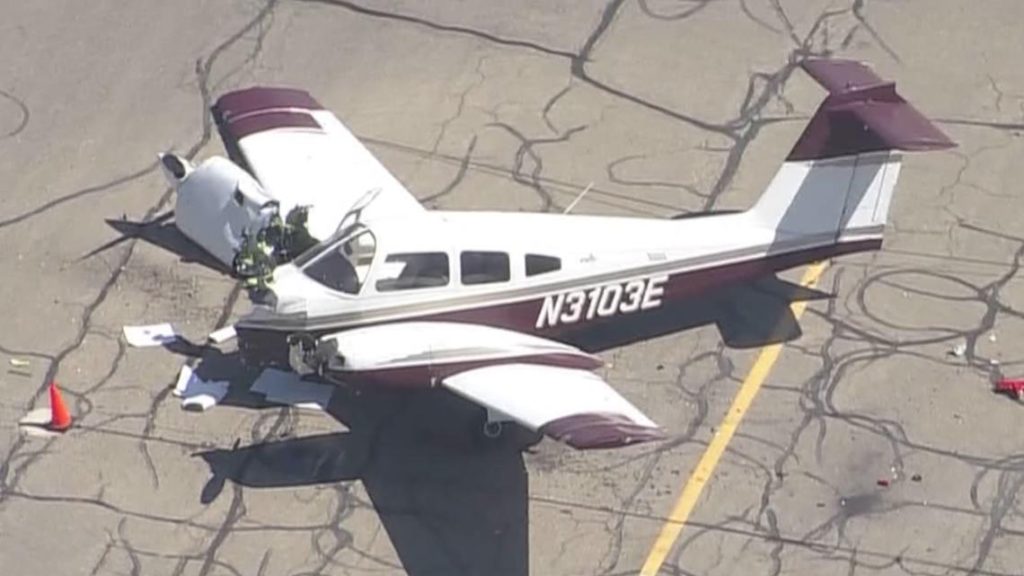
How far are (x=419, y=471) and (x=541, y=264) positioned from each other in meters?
2.04

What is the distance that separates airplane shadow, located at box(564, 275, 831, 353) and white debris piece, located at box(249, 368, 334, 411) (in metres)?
2.23

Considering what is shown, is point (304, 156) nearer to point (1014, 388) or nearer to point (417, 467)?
point (417, 467)

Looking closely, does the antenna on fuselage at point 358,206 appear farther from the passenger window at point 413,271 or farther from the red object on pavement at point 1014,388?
the red object on pavement at point 1014,388

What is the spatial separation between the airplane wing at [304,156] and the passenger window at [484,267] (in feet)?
4.45

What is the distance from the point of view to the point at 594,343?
1909 cm

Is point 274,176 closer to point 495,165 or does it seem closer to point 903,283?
point 495,165

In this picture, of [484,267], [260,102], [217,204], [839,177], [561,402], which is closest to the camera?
[561,402]

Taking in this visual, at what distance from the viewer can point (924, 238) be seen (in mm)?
20312

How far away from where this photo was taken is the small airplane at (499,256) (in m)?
17.4

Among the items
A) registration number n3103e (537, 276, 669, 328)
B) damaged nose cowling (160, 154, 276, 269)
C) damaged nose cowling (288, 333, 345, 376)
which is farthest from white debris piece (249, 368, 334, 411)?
registration number n3103e (537, 276, 669, 328)

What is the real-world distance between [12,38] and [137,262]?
4191 millimetres

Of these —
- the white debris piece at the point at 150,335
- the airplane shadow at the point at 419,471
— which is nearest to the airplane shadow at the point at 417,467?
the airplane shadow at the point at 419,471

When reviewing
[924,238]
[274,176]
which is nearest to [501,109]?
[274,176]

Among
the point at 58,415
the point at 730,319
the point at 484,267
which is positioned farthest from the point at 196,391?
the point at 730,319
